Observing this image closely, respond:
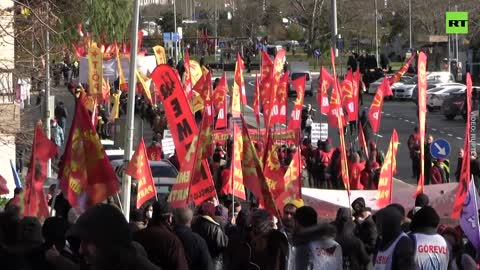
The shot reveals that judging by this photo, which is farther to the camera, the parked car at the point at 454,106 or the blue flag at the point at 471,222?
the parked car at the point at 454,106

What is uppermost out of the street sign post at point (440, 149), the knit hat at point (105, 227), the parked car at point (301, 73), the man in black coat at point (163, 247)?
the parked car at point (301, 73)

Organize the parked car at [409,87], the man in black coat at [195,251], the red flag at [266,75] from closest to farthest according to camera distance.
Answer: the man in black coat at [195,251], the red flag at [266,75], the parked car at [409,87]

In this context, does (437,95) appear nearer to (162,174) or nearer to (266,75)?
(266,75)

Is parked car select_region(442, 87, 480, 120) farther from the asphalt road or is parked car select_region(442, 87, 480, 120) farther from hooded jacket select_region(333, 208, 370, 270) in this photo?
hooded jacket select_region(333, 208, 370, 270)

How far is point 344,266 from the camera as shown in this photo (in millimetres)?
9742

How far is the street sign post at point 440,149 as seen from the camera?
Result: 2270cm

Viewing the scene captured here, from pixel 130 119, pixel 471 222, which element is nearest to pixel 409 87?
pixel 130 119

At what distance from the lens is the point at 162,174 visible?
21.3m

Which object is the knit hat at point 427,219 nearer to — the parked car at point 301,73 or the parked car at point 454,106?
the parked car at point 454,106

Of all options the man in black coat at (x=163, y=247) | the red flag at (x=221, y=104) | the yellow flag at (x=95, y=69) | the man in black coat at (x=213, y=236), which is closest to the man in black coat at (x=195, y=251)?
the man in black coat at (x=163, y=247)

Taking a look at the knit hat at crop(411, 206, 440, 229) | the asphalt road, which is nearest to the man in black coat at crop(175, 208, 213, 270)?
the knit hat at crop(411, 206, 440, 229)

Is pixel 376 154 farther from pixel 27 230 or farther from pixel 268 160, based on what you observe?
pixel 27 230

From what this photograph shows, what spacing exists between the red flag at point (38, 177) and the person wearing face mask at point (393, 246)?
5248 mm

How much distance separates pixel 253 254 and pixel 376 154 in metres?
14.7
